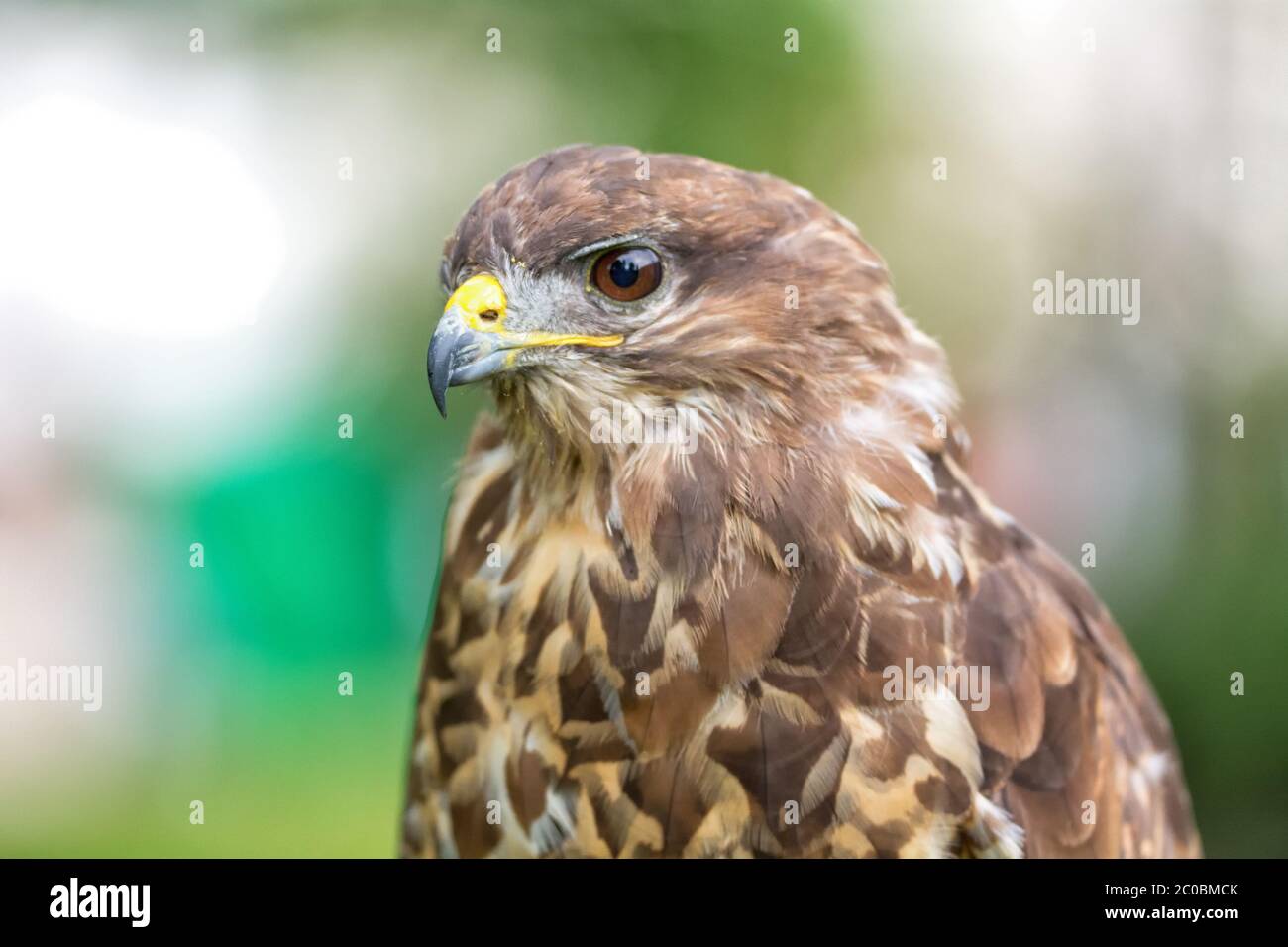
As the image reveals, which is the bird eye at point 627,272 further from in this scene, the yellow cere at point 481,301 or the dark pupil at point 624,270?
the yellow cere at point 481,301

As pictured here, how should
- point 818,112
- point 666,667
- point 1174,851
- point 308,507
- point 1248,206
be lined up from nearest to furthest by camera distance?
point 666,667
point 1174,851
point 1248,206
point 818,112
point 308,507

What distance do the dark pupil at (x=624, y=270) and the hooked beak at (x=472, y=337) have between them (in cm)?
12

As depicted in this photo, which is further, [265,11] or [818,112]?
[265,11]

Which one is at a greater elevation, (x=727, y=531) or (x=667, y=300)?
(x=667, y=300)

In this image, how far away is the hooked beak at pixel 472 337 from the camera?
4.37 ft

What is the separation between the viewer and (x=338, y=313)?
389 centimetres

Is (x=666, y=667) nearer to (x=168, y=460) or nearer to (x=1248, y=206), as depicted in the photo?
(x=1248, y=206)

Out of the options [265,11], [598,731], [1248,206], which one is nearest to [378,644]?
[265,11]

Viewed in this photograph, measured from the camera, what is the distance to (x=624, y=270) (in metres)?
1.33

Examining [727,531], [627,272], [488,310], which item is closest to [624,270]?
[627,272]

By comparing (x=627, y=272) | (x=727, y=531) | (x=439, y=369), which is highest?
(x=627, y=272)

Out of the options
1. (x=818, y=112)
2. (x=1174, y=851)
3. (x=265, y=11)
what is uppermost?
(x=265, y=11)

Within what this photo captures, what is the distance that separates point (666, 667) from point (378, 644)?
109 inches

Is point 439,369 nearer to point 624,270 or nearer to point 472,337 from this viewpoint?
point 472,337
